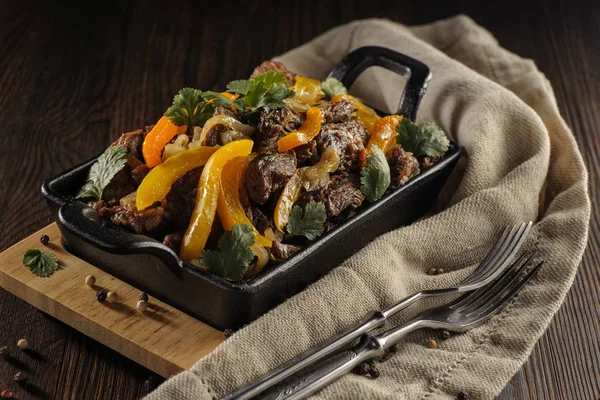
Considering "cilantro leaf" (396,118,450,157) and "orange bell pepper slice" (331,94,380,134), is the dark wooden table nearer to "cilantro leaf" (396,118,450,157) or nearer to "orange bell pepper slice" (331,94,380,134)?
"cilantro leaf" (396,118,450,157)

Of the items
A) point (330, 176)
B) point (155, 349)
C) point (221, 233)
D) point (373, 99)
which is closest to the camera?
point (155, 349)

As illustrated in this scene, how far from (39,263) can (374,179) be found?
1.49 metres

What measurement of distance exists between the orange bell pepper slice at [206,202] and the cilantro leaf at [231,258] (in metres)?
0.10

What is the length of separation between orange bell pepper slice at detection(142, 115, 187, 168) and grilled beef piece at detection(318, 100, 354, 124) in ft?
2.23

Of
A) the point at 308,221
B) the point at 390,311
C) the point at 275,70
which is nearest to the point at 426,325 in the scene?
the point at 390,311

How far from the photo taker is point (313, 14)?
6.83 m

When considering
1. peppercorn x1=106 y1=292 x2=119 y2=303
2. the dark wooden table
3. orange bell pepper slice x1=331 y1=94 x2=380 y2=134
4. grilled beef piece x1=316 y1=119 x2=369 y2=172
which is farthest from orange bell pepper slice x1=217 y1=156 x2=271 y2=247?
orange bell pepper slice x1=331 y1=94 x2=380 y2=134

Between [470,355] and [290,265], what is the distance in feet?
2.64

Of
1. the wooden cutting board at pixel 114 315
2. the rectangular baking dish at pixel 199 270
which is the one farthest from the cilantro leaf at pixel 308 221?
the wooden cutting board at pixel 114 315

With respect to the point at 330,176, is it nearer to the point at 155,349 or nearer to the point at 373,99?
the point at 155,349

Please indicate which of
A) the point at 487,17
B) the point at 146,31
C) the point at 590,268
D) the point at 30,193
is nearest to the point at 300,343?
the point at 590,268

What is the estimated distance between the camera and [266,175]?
3.63 meters

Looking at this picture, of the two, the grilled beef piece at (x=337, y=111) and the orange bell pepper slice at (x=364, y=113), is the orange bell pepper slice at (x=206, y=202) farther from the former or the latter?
the orange bell pepper slice at (x=364, y=113)

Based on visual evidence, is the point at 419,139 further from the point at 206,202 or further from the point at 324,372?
the point at 324,372
